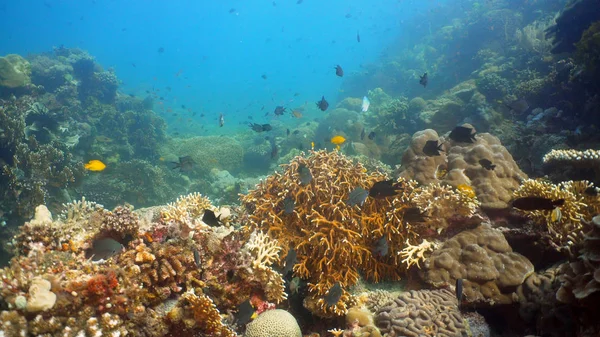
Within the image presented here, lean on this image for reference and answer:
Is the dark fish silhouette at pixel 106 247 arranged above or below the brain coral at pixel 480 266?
above

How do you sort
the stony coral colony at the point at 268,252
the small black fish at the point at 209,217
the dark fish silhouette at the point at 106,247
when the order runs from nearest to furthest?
1. the stony coral colony at the point at 268,252
2. the dark fish silhouette at the point at 106,247
3. the small black fish at the point at 209,217

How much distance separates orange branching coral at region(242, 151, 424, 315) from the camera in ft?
15.8

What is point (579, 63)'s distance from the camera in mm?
8664

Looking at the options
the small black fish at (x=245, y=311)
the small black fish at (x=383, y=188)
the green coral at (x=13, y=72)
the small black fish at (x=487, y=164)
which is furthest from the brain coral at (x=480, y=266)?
the green coral at (x=13, y=72)

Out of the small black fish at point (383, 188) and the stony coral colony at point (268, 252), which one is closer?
the stony coral colony at point (268, 252)

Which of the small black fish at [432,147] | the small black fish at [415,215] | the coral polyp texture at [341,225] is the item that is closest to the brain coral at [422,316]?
the coral polyp texture at [341,225]

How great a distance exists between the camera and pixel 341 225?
16.4 feet

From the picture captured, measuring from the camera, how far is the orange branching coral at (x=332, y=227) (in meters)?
4.83

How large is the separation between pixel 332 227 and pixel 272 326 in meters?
1.79

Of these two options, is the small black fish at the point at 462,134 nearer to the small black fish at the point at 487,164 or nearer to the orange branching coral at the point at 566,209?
the small black fish at the point at 487,164

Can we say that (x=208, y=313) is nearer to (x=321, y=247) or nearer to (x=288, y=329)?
(x=288, y=329)

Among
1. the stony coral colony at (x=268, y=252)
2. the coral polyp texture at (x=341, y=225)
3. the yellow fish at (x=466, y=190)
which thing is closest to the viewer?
the stony coral colony at (x=268, y=252)

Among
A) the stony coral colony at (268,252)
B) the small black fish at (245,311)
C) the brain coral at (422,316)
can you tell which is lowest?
the brain coral at (422,316)

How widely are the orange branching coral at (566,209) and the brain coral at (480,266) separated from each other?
0.79 metres
